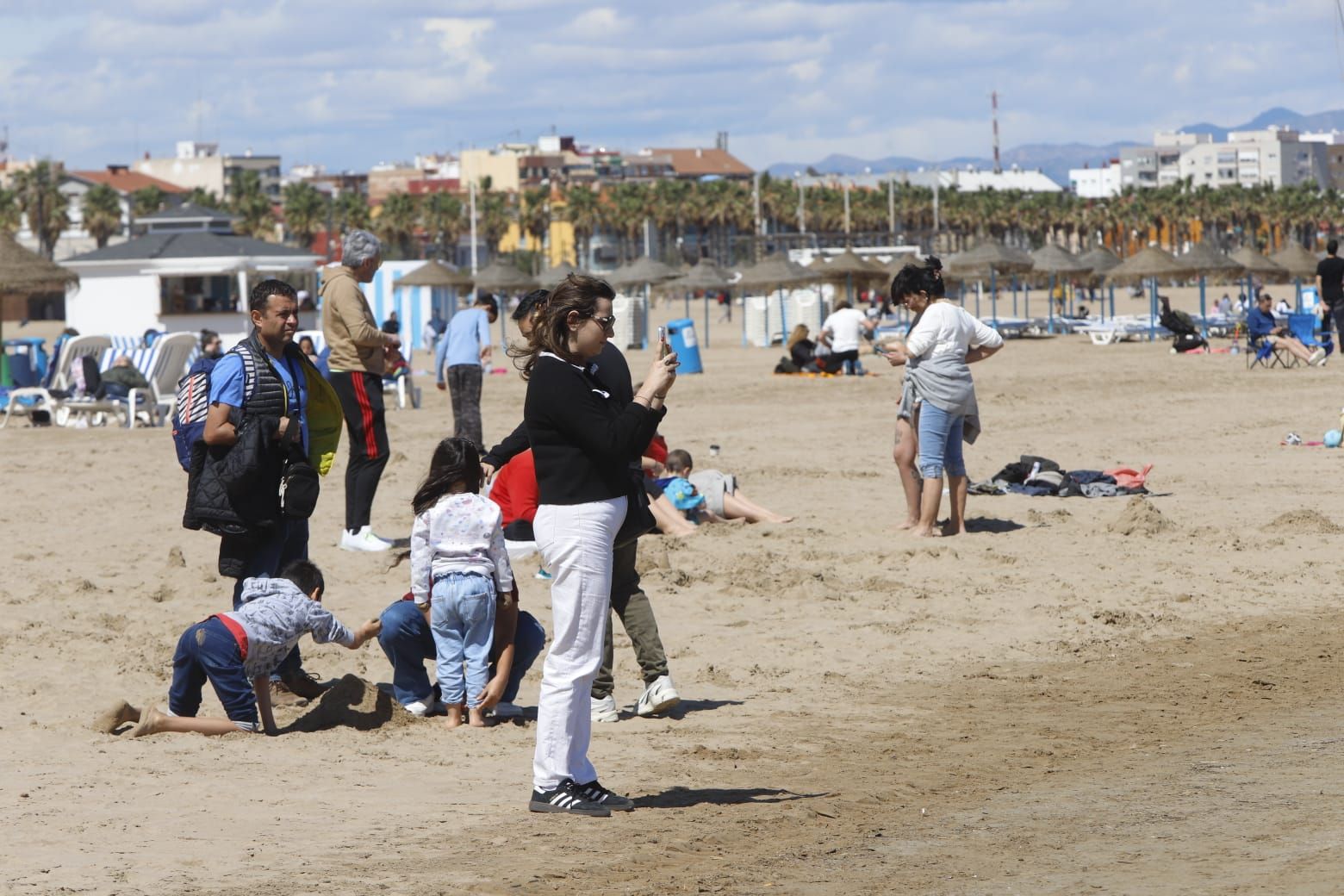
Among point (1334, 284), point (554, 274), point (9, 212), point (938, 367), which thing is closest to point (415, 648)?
point (938, 367)

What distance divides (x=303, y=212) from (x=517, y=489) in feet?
301

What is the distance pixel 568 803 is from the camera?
200 inches

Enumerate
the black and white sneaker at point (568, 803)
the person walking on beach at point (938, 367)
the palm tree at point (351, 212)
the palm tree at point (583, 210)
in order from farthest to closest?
the palm tree at point (583, 210) → the palm tree at point (351, 212) → the person walking on beach at point (938, 367) → the black and white sneaker at point (568, 803)

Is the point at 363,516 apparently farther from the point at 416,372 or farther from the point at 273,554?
the point at 416,372

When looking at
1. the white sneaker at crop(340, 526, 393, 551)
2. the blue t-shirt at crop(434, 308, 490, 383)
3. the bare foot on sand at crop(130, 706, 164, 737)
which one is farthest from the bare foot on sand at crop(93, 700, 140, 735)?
the blue t-shirt at crop(434, 308, 490, 383)

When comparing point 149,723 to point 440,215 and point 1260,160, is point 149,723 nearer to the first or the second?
point 440,215

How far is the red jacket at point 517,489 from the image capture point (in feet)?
24.2

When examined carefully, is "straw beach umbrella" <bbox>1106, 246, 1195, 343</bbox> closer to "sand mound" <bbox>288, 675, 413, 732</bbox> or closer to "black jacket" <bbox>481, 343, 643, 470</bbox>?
"sand mound" <bbox>288, 675, 413, 732</bbox>

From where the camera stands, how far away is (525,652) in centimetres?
671

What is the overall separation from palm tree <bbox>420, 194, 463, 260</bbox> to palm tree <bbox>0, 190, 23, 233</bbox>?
2478 centimetres

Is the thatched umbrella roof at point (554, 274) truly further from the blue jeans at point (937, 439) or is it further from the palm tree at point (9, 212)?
the palm tree at point (9, 212)

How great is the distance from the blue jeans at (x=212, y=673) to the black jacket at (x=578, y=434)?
5.95ft

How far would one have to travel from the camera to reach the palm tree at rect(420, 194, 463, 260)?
344 feet

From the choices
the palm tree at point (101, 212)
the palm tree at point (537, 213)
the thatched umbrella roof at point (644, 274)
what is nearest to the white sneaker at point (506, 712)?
the thatched umbrella roof at point (644, 274)
